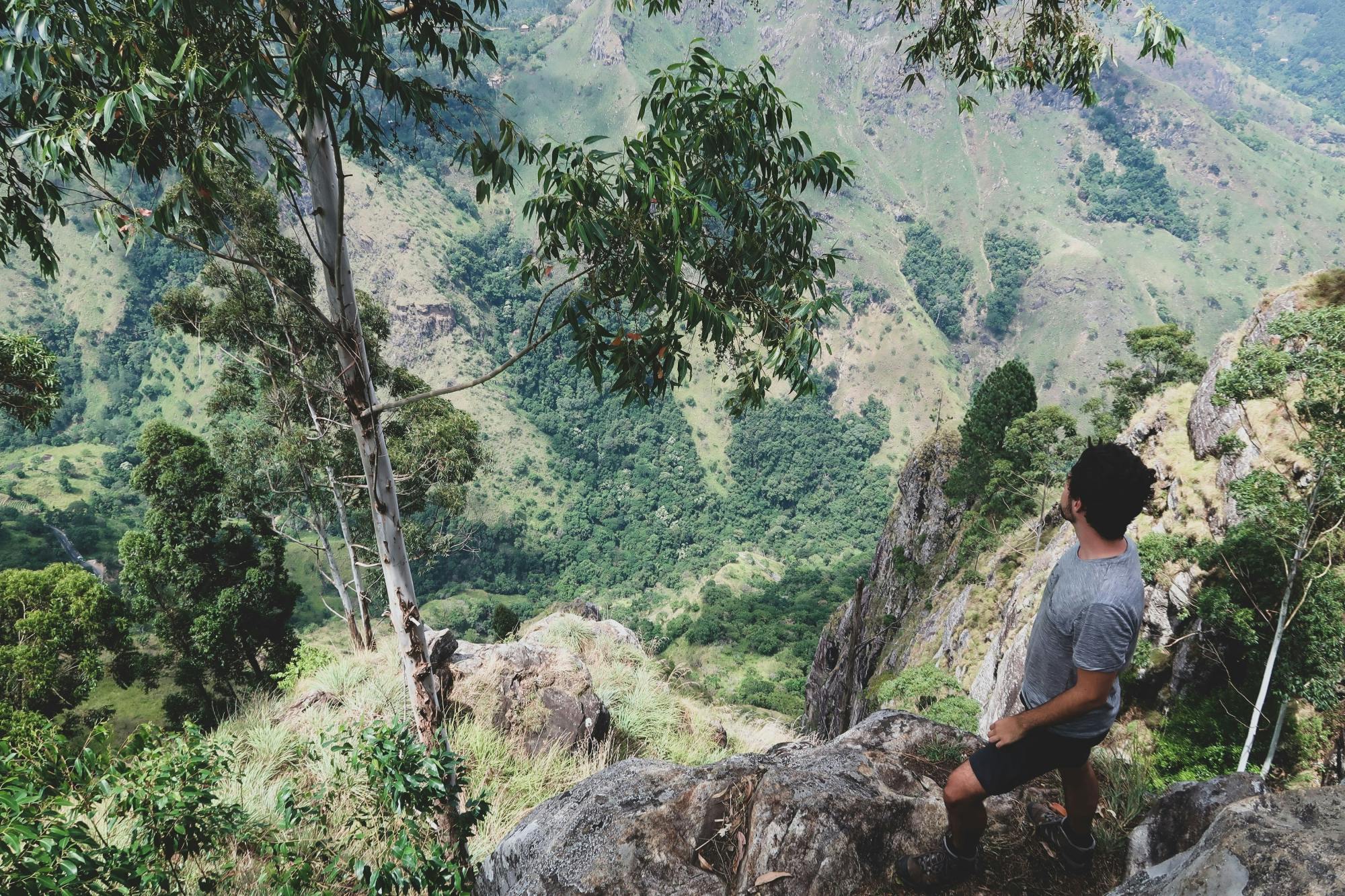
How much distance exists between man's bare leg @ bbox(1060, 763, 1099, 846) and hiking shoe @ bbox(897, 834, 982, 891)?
450 millimetres

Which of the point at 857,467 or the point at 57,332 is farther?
the point at 857,467

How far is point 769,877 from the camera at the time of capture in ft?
9.80

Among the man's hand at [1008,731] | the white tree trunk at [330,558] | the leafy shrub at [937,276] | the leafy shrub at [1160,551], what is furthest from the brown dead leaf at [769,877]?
the leafy shrub at [937,276]

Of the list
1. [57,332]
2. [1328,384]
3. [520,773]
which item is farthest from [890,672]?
[57,332]

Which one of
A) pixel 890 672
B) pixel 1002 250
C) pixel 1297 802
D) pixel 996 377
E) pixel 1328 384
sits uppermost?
pixel 1002 250

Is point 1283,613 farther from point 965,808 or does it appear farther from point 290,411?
point 290,411

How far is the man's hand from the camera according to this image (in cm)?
267

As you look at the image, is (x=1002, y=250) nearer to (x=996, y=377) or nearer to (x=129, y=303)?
(x=996, y=377)

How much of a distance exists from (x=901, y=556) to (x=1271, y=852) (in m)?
35.8

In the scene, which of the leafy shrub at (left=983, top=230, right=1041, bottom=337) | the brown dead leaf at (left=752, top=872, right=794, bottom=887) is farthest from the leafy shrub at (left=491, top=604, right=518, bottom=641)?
the leafy shrub at (left=983, top=230, right=1041, bottom=337)

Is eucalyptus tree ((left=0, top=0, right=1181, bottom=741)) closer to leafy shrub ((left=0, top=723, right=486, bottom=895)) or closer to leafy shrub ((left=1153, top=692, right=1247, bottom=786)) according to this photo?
leafy shrub ((left=0, top=723, right=486, bottom=895))

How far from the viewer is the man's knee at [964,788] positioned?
2.83 meters

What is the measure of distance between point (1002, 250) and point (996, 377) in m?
153

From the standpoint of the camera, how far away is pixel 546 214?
12.2 feet
